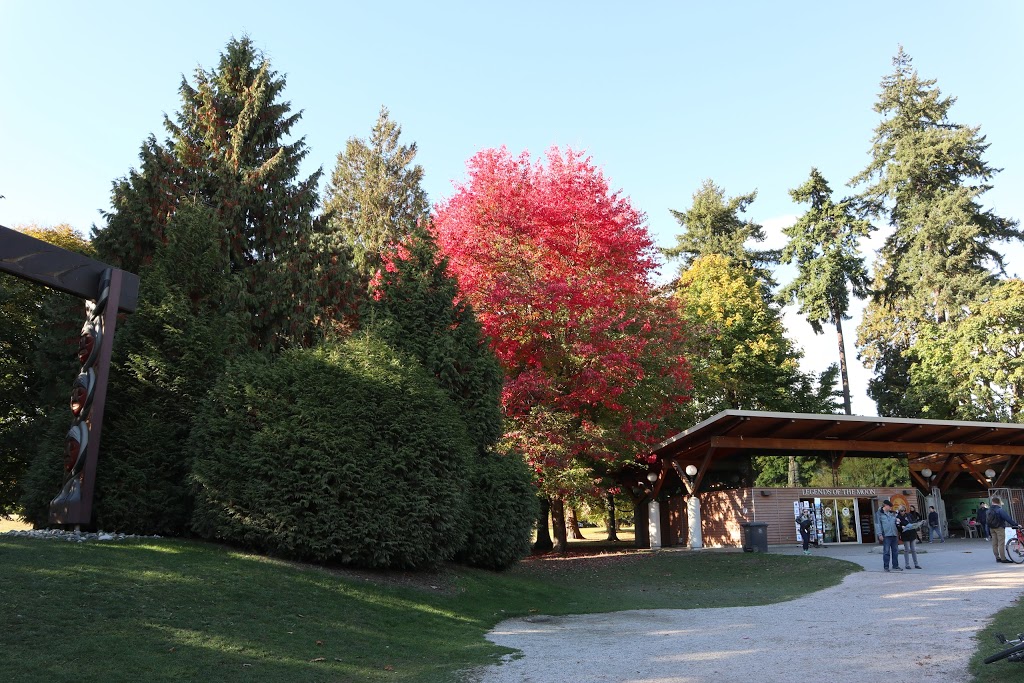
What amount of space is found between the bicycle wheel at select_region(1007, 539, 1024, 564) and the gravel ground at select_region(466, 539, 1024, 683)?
9.56ft

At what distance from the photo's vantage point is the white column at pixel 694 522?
978 inches

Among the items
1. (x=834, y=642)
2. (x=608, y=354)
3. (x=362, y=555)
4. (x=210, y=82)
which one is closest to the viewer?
(x=834, y=642)

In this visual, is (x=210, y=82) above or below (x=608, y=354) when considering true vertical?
above

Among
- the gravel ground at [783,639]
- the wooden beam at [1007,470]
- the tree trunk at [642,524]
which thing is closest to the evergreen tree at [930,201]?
the wooden beam at [1007,470]

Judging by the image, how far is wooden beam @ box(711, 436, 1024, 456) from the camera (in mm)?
23547

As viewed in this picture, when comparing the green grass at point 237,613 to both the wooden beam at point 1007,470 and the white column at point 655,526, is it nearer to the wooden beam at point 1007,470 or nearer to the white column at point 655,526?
the white column at point 655,526

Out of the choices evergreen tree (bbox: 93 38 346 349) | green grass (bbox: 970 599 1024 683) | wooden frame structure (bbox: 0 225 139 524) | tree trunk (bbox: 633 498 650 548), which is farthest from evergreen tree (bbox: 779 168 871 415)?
wooden frame structure (bbox: 0 225 139 524)

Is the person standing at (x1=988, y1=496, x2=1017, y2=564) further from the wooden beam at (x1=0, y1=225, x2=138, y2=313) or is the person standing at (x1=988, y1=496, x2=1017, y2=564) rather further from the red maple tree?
the wooden beam at (x1=0, y1=225, x2=138, y2=313)

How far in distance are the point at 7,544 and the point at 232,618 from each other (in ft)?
12.0

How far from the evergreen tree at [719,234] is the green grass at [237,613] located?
35650 millimetres

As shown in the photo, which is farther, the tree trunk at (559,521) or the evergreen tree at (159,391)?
the tree trunk at (559,521)

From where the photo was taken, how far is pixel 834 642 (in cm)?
783

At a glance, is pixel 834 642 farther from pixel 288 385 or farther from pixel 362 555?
pixel 288 385

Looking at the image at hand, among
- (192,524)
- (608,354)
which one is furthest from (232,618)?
(608,354)
